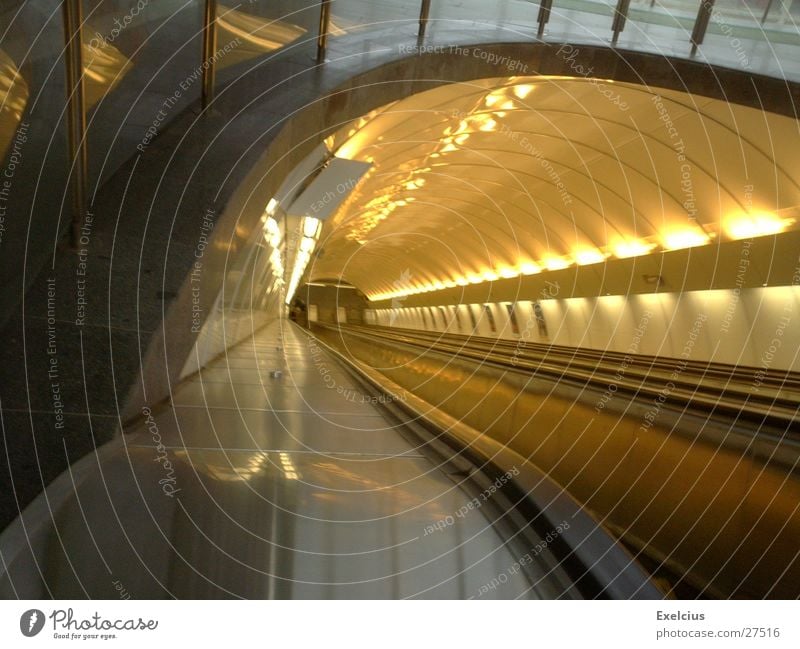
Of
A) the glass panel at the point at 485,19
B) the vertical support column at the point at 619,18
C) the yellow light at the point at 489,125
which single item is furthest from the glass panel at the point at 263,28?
the yellow light at the point at 489,125

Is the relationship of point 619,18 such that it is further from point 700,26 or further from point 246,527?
point 246,527

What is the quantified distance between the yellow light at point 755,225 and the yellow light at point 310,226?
5207mm

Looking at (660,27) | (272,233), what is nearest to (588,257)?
(272,233)

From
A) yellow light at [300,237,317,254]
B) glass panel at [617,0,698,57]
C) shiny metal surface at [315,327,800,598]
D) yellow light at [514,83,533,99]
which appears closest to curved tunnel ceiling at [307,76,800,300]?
yellow light at [514,83,533,99]

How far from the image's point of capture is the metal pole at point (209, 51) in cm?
308

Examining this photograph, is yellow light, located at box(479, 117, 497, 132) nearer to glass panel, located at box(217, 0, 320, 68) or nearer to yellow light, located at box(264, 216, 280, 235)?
yellow light, located at box(264, 216, 280, 235)

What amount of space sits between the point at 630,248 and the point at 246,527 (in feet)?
39.5

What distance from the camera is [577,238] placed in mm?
14844

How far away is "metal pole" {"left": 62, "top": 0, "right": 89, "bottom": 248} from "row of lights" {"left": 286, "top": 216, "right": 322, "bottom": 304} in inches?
288

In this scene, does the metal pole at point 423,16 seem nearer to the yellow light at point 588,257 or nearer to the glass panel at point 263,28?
the glass panel at point 263,28
